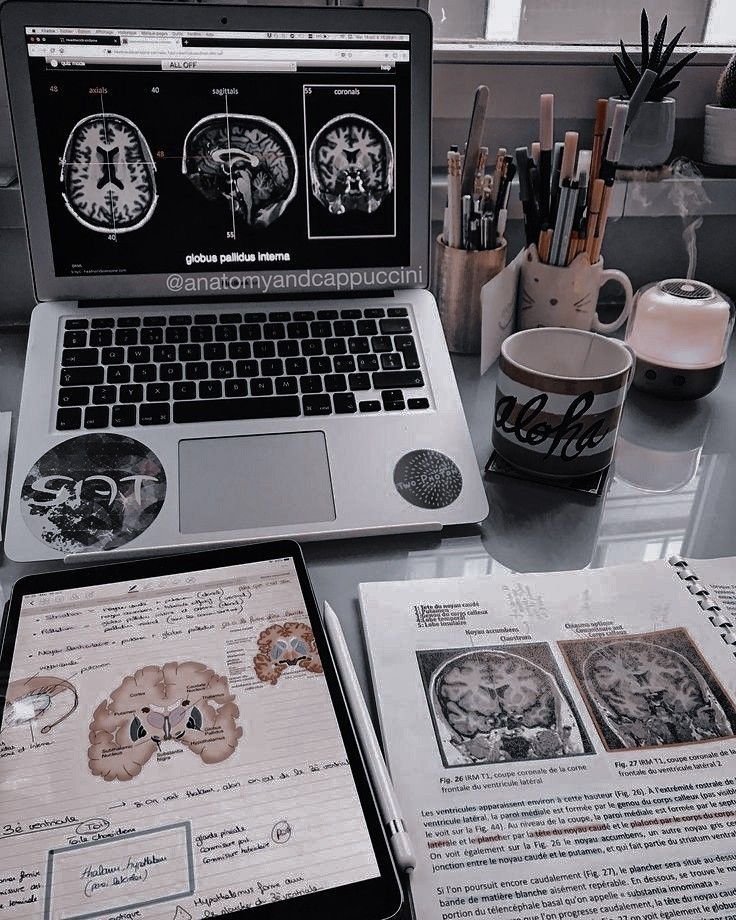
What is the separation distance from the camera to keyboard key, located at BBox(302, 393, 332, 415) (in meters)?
0.66

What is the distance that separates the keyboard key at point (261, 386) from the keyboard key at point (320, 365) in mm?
40

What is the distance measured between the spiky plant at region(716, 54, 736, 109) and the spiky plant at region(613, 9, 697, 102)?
60mm

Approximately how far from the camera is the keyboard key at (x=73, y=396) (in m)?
0.64

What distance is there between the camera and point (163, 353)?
0.68 m

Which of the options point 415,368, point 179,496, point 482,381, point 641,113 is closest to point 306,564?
point 179,496

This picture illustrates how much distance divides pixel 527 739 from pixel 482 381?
18.4 inches

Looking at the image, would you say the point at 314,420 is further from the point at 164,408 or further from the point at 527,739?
the point at 527,739

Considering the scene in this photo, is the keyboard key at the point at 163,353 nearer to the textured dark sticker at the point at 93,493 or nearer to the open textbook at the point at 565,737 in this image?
the textured dark sticker at the point at 93,493

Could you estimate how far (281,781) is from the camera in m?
0.40

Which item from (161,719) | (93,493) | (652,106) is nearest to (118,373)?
(93,493)

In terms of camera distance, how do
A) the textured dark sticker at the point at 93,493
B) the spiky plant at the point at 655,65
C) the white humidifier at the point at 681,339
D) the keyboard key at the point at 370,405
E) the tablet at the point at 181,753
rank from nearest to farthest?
1. the tablet at the point at 181,753
2. the textured dark sticker at the point at 93,493
3. the keyboard key at the point at 370,405
4. the white humidifier at the point at 681,339
5. the spiky plant at the point at 655,65

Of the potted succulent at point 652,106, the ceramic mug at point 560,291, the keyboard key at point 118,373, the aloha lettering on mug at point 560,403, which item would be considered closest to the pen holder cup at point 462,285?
the ceramic mug at point 560,291

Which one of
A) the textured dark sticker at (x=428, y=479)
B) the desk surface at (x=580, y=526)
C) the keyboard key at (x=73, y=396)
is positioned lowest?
the desk surface at (x=580, y=526)

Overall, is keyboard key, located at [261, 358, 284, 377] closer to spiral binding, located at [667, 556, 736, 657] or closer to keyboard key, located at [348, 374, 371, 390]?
keyboard key, located at [348, 374, 371, 390]
